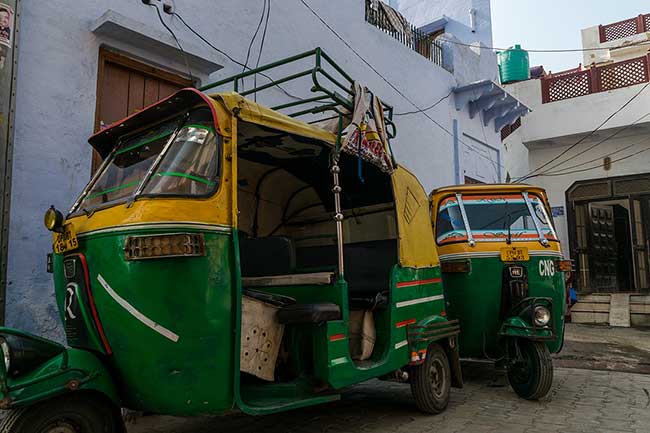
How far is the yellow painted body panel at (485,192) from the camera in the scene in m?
5.38

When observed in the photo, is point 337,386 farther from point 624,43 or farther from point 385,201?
point 624,43

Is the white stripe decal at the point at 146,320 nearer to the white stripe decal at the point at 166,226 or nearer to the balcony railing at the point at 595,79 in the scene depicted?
the white stripe decal at the point at 166,226

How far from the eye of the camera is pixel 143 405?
2.67 metres

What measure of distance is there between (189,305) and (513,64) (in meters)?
13.9

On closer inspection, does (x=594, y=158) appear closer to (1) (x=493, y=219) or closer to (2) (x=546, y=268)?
(1) (x=493, y=219)

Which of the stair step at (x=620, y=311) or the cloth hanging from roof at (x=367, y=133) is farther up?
the cloth hanging from roof at (x=367, y=133)

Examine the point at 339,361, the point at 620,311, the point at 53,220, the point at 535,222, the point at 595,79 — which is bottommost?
the point at 620,311

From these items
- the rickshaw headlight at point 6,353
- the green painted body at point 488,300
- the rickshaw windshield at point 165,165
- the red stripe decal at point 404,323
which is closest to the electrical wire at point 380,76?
the green painted body at point 488,300

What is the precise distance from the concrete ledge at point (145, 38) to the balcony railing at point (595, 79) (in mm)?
11337

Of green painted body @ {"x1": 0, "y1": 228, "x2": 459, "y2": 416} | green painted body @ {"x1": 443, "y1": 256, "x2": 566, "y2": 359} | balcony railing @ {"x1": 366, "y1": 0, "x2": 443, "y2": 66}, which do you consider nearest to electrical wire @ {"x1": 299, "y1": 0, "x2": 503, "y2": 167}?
balcony railing @ {"x1": 366, "y1": 0, "x2": 443, "y2": 66}

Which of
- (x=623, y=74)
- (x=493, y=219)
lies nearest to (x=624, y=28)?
(x=623, y=74)

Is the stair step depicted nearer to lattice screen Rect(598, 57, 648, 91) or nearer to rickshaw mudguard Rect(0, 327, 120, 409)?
lattice screen Rect(598, 57, 648, 91)

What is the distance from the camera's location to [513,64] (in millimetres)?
14359

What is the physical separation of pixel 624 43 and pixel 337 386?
17.2 metres
